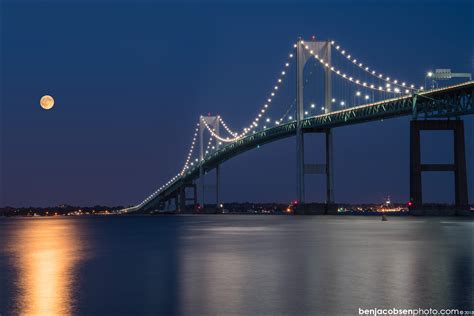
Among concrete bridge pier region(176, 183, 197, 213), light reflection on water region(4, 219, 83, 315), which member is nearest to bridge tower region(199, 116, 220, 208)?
concrete bridge pier region(176, 183, 197, 213)

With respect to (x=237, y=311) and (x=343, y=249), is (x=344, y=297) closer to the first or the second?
(x=237, y=311)

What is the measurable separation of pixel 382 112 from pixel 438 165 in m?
6.60

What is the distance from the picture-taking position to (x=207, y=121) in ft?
346

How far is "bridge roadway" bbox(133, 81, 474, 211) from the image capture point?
51719 mm

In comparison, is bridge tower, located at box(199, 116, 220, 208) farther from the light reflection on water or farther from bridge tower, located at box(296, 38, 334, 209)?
the light reflection on water

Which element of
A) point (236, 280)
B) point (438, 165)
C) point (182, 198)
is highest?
point (438, 165)

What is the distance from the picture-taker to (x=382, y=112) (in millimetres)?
57219

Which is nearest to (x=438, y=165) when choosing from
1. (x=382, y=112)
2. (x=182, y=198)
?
(x=382, y=112)

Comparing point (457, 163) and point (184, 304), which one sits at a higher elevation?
point (457, 163)

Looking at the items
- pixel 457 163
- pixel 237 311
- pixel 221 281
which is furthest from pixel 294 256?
pixel 457 163

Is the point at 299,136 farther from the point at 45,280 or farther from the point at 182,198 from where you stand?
the point at 45,280

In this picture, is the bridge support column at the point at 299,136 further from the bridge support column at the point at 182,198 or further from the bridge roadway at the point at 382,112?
the bridge support column at the point at 182,198

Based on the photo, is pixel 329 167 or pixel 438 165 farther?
pixel 329 167

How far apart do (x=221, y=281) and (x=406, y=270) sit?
398 cm
